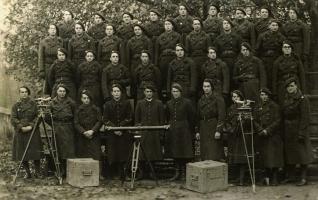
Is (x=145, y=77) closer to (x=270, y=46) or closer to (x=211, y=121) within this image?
(x=211, y=121)

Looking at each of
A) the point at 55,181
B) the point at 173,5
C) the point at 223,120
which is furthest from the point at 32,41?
the point at 223,120

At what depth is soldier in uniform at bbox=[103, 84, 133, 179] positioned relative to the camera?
1062 centimetres

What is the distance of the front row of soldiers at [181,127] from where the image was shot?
10.1 m

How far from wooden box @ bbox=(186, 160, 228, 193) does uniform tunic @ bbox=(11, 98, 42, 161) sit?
2994mm

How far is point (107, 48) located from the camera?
37.8 feet

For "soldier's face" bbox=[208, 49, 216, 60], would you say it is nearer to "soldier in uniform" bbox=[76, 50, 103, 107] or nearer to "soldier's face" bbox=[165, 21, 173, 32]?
"soldier's face" bbox=[165, 21, 173, 32]

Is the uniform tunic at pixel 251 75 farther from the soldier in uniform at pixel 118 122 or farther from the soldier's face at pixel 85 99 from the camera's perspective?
the soldier's face at pixel 85 99

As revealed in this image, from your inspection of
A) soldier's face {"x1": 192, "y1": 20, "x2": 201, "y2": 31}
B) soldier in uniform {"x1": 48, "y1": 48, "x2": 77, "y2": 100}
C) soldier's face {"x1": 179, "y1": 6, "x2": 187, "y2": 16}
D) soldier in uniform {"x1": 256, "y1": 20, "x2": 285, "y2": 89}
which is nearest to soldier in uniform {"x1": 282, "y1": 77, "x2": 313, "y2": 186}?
soldier in uniform {"x1": 256, "y1": 20, "x2": 285, "y2": 89}

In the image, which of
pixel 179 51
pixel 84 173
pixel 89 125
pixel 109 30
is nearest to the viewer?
pixel 84 173

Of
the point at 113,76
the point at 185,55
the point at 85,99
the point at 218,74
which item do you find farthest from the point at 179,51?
the point at 85,99

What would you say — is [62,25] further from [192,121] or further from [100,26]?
[192,121]

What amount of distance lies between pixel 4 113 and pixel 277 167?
913cm

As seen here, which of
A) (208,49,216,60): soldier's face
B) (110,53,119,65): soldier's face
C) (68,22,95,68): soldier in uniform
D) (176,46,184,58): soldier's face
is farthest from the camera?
(68,22,95,68): soldier in uniform

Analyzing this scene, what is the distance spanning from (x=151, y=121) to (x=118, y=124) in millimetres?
620
